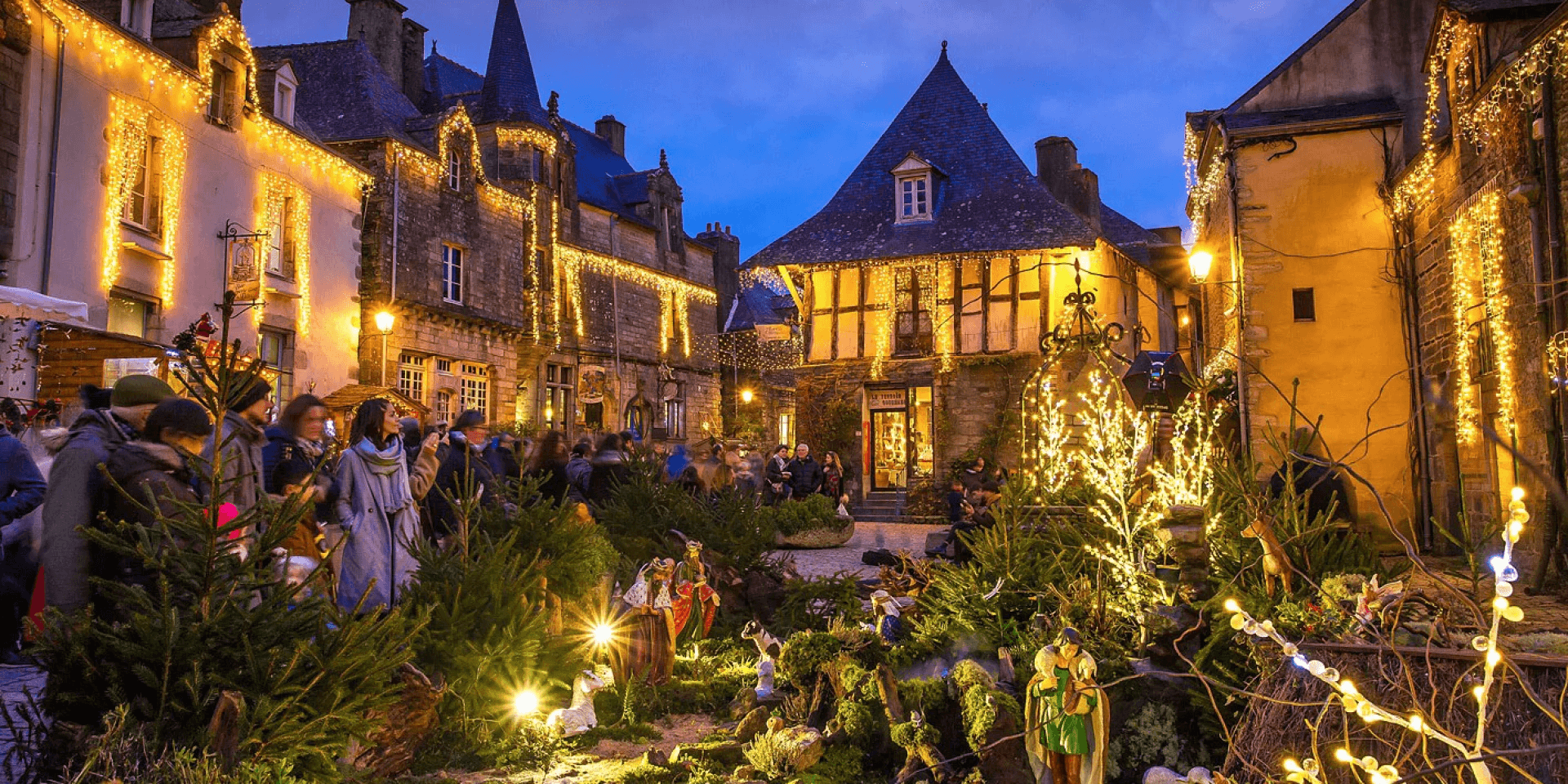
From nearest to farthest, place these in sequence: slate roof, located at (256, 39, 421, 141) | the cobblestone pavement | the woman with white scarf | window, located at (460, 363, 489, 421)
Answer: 1. the woman with white scarf
2. the cobblestone pavement
3. slate roof, located at (256, 39, 421, 141)
4. window, located at (460, 363, 489, 421)

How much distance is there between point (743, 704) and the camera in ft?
20.6

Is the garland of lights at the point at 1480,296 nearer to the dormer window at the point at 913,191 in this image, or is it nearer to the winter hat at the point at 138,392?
the winter hat at the point at 138,392

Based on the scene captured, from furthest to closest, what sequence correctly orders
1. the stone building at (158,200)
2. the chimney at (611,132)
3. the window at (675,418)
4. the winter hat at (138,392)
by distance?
the chimney at (611,132) < the window at (675,418) < the stone building at (158,200) < the winter hat at (138,392)

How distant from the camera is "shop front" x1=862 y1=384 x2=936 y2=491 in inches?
858

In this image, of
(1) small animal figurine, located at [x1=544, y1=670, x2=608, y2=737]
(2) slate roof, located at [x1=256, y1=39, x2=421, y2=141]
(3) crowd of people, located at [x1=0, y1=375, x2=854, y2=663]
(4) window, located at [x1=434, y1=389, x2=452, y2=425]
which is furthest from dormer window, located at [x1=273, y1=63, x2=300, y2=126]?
(1) small animal figurine, located at [x1=544, y1=670, x2=608, y2=737]

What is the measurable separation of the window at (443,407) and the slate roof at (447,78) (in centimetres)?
883

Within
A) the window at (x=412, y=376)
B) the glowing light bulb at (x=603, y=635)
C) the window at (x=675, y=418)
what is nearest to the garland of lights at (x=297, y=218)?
the window at (x=412, y=376)

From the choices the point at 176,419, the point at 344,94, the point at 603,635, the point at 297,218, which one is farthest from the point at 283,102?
the point at 176,419

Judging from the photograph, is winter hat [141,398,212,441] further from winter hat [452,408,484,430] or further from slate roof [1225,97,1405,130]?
slate roof [1225,97,1405,130]

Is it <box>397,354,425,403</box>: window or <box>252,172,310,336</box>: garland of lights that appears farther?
<box>397,354,425,403</box>: window

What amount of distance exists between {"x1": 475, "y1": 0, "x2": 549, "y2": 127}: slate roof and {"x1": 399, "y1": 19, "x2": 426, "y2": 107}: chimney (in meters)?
1.51

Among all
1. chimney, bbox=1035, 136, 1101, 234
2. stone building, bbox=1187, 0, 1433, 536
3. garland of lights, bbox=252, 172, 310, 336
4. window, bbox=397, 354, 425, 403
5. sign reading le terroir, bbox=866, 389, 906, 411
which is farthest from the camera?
chimney, bbox=1035, 136, 1101, 234

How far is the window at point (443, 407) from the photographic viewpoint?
21922 mm

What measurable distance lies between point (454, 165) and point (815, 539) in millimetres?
13602
